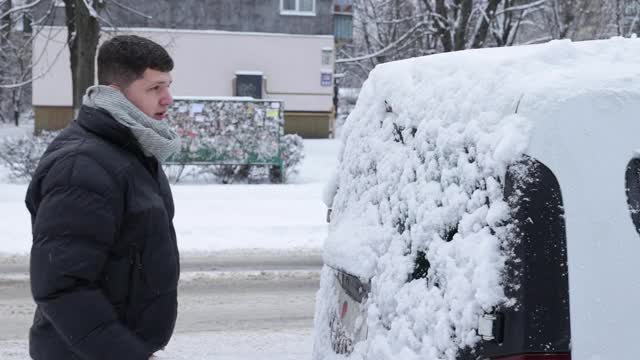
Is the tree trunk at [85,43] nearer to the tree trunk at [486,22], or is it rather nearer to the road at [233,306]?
the road at [233,306]

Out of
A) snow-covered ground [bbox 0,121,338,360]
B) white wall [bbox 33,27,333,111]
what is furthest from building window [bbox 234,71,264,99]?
snow-covered ground [bbox 0,121,338,360]

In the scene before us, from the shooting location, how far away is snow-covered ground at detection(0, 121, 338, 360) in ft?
20.4

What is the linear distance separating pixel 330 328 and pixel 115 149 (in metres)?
1.48

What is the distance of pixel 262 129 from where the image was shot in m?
17.8

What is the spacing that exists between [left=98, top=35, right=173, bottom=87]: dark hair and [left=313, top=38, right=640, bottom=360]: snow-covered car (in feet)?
3.10

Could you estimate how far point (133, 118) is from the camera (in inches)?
102

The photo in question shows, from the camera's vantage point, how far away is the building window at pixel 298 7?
3391 cm

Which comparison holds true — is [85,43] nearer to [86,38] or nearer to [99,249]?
[86,38]

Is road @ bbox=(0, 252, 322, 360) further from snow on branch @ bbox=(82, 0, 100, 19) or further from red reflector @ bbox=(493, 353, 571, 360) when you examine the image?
snow on branch @ bbox=(82, 0, 100, 19)

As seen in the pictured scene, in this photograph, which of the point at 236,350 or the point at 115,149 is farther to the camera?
the point at 236,350

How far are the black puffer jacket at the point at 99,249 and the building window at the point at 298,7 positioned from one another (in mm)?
32001

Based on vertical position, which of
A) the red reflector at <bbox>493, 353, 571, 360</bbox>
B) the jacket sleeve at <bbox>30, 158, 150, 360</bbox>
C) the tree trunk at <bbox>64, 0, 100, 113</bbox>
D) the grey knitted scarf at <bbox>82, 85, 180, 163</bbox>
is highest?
the tree trunk at <bbox>64, 0, 100, 113</bbox>

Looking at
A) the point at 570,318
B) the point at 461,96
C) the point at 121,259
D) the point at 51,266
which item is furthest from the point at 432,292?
the point at 51,266

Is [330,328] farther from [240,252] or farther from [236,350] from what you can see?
[240,252]
